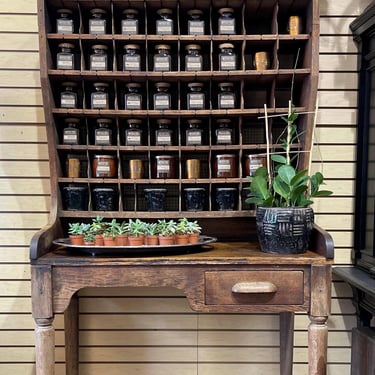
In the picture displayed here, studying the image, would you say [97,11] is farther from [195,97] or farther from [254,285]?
[254,285]

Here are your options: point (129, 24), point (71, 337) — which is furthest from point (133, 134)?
point (71, 337)

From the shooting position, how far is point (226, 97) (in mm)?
1727

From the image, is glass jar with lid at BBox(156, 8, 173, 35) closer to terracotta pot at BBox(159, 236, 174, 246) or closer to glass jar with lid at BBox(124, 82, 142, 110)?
glass jar with lid at BBox(124, 82, 142, 110)

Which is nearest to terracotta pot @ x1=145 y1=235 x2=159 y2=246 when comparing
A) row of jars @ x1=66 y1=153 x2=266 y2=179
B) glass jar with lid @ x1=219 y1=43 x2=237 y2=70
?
row of jars @ x1=66 y1=153 x2=266 y2=179

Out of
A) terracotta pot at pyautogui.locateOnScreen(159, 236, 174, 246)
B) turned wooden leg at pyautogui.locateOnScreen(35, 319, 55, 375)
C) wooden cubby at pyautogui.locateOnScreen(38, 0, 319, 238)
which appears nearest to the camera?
turned wooden leg at pyautogui.locateOnScreen(35, 319, 55, 375)

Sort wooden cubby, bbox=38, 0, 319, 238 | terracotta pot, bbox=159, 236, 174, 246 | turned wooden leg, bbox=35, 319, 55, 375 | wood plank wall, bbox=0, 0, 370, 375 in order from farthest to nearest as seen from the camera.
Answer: wood plank wall, bbox=0, 0, 370, 375 → wooden cubby, bbox=38, 0, 319, 238 → terracotta pot, bbox=159, 236, 174, 246 → turned wooden leg, bbox=35, 319, 55, 375

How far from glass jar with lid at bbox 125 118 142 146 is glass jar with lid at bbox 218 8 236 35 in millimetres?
555

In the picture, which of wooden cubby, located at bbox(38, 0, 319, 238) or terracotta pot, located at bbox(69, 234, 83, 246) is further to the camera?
wooden cubby, located at bbox(38, 0, 319, 238)

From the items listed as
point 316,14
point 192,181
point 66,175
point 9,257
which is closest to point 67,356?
point 9,257

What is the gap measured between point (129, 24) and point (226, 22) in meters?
0.44

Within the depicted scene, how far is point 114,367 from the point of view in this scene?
2055mm

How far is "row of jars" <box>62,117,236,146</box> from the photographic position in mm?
1734

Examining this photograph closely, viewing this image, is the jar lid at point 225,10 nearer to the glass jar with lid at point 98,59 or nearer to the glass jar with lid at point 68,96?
the glass jar with lid at point 98,59

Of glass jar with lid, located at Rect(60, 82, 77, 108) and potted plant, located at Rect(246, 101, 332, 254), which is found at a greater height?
glass jar with lid, located at Rect(60, 82, 77, 108)
